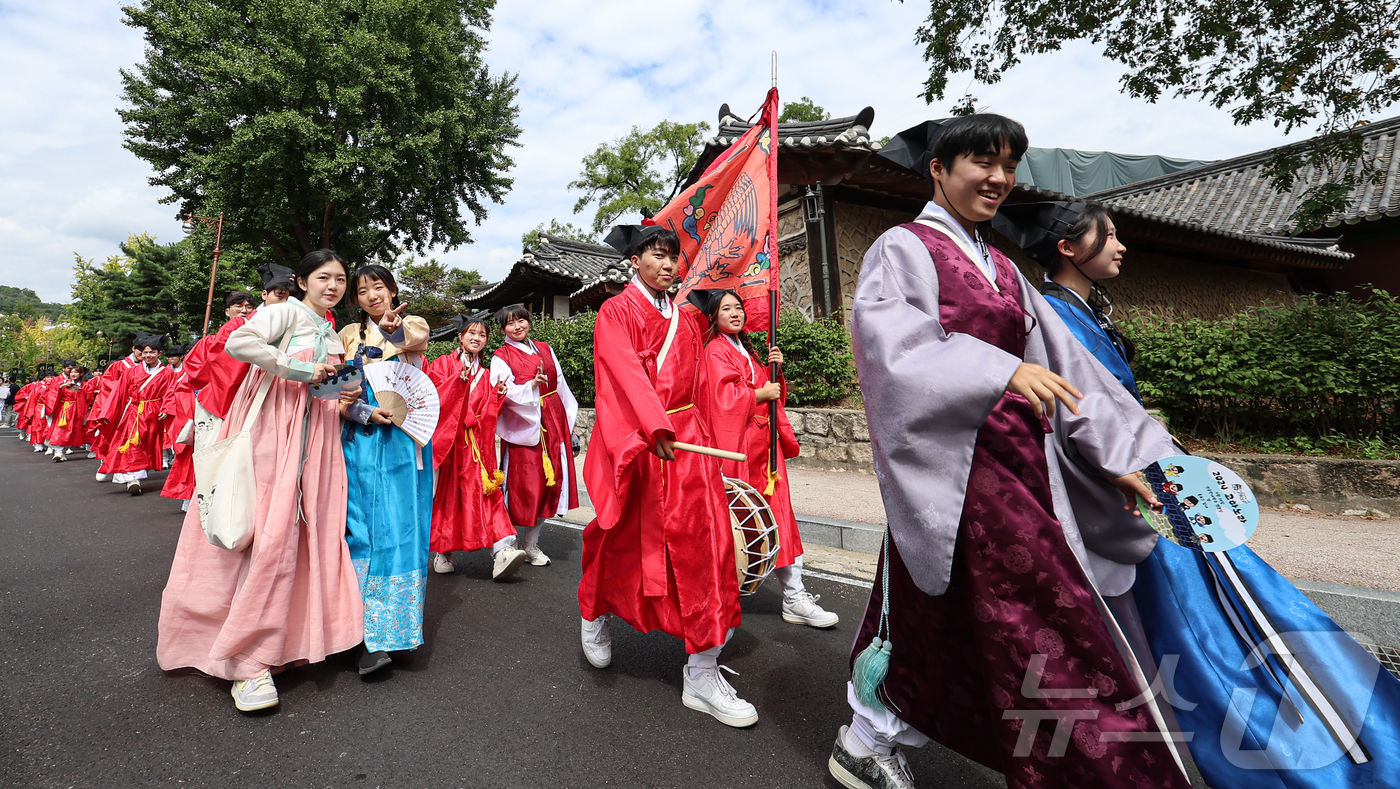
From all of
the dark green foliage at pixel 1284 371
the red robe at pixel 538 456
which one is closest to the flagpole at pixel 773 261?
the red robe at pixel 538 456

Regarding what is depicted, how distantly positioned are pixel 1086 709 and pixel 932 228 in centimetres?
123

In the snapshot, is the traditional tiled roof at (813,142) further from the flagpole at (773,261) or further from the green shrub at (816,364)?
the flagpole at (773,261)

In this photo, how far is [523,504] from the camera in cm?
477

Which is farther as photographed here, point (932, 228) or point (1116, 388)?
point (932, 228)

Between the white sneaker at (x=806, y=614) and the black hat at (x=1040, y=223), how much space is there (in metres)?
1.98

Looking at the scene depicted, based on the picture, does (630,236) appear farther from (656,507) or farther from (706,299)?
(656,507)

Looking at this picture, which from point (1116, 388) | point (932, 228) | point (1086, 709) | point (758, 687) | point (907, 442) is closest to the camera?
point (1086, 709)

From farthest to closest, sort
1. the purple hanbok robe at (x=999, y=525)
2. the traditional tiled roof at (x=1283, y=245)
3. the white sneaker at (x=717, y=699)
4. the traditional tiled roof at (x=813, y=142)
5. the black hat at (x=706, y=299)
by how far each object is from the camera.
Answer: the traditional tiled roof at (x=1283, y=245) < the traditional tiled roof at (x=813, y=142) < the black hat at (x=706, y=299) < the white sneaker at (x=717, y=699) < the purple hanbok robe at (x=999, y=525)

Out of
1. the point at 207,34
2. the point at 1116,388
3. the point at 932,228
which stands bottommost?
the point at 1116,388

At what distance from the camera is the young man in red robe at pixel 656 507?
2451 millimetres

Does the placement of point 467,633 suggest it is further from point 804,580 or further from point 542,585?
point 804,580

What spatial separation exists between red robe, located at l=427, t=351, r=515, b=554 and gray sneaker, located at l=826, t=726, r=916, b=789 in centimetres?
306

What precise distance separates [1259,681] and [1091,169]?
1140 inches

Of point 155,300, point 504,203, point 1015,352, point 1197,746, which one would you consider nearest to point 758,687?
point 1197,746
